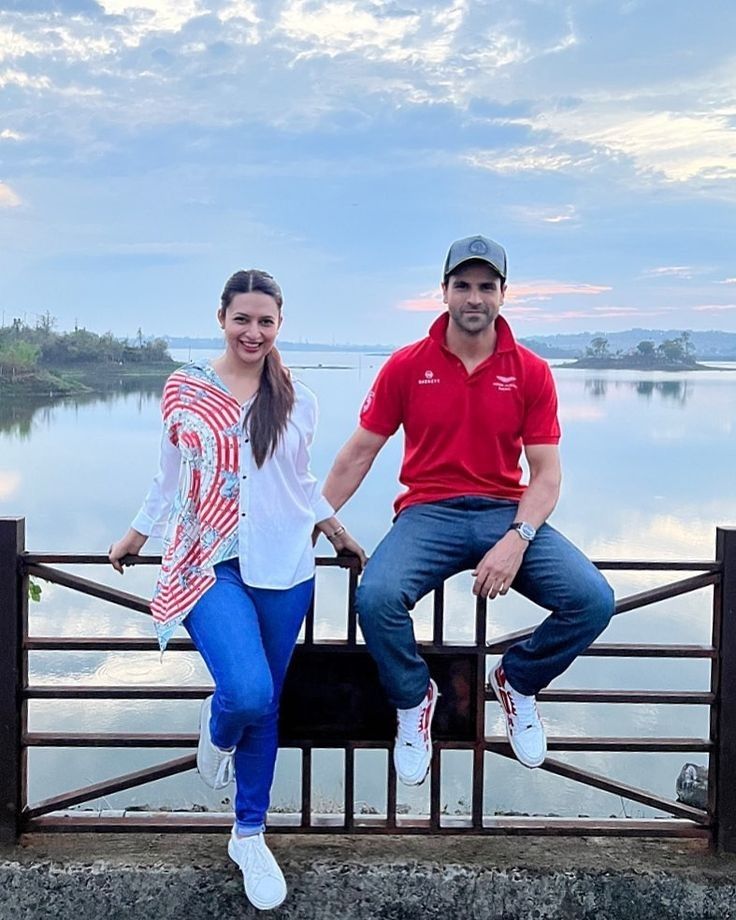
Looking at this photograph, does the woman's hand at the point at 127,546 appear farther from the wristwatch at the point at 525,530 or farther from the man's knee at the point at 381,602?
the wristwatch at the point at 525,530

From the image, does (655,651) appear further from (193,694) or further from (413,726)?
(193,694)

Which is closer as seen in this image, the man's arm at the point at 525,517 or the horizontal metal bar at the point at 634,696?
the man's arm at the point at 525,517

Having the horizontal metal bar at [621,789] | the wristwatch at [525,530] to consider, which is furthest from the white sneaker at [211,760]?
the wristwatch at [525,530]

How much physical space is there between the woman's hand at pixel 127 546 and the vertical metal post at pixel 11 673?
355 mm

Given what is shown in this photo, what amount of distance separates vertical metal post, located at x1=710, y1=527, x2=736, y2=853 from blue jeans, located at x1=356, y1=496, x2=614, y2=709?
498 mm

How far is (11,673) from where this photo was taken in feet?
8.89

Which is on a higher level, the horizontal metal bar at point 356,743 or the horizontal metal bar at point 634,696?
the horizontal metal bar at point 634,696

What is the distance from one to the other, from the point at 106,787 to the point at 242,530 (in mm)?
1054

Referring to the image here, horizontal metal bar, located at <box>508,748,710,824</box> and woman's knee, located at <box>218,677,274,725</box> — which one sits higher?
woman's knee, located at <box>218,677,274,725</box>

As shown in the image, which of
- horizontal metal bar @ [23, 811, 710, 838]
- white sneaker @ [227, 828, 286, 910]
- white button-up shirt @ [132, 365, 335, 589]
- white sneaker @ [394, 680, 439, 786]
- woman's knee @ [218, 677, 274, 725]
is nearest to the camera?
woman's knee @ [218, 677, 274, 725]

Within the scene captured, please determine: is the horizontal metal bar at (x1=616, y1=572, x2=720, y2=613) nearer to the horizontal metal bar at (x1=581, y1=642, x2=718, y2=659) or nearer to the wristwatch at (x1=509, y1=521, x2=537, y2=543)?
the horizontal metal bar at (x1=581, y1=642, x2=718, y2=659)

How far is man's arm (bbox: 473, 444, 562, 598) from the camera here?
250cm

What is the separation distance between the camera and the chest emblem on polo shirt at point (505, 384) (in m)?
2.67

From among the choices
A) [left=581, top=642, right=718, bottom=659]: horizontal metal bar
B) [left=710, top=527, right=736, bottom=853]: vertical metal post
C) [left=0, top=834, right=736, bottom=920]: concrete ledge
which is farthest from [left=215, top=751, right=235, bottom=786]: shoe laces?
[left=710, top=527, right=736, bottom=853]: vertical metal post
